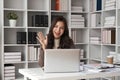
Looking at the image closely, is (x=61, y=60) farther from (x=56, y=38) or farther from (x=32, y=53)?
(x=32, y=53)

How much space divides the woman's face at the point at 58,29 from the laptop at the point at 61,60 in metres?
0.61

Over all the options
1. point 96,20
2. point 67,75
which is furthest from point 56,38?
point 96,20

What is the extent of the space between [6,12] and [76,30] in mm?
1601

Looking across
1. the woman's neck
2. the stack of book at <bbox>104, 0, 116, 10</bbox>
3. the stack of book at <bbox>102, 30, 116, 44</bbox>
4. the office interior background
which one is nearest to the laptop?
the woman's neck

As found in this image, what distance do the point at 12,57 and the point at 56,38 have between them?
5.59ft

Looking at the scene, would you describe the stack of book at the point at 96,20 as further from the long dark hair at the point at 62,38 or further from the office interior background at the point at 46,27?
the long dark hair at the point at 62,38

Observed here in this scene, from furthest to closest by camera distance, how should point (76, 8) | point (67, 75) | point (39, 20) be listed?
point (76, 8), point (39, 20), point (67, 75)

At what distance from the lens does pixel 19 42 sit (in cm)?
456

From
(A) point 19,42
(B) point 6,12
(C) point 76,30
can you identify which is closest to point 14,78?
(A) point 19,42

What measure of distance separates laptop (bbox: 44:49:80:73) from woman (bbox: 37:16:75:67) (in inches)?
22.0

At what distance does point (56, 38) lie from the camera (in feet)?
10.1

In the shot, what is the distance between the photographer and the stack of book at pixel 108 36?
4359 mm

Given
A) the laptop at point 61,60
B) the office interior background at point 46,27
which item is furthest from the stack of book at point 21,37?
the laptop at point 61,60

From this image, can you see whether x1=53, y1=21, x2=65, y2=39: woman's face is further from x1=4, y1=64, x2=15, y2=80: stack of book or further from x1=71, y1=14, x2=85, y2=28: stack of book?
x1=71, y1=14, x2=85, y2=28: stack of book
